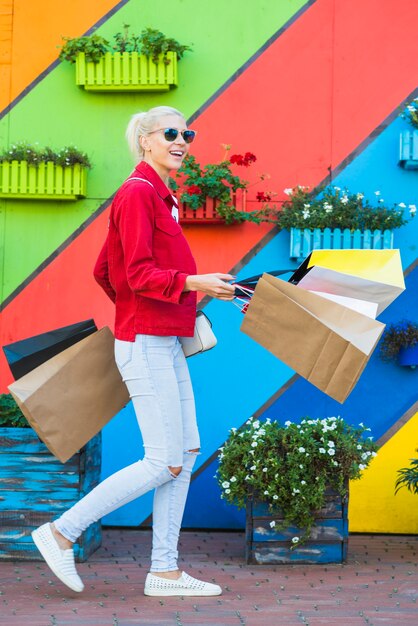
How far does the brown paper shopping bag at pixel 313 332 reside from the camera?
3.23 m

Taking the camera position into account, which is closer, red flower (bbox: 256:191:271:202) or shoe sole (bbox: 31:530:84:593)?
shoe sole (bbox: 31:530:84:593)

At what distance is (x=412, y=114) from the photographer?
15.1 feet

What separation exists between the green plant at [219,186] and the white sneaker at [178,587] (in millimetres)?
1858

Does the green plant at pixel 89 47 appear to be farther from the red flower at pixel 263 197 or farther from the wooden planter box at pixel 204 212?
the red flower at pixel 263 197

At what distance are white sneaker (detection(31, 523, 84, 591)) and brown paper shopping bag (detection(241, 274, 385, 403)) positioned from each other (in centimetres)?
102

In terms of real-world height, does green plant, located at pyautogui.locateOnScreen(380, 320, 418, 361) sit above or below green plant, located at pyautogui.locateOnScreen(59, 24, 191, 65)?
below

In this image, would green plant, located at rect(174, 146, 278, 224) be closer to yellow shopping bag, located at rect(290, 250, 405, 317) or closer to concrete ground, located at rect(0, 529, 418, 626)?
yellow shopping bag, located at rect(290, 250, 405, 317)

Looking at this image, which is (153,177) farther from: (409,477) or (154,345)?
(409,477)

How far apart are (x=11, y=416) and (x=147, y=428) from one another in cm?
100

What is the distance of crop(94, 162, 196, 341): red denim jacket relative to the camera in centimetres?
326

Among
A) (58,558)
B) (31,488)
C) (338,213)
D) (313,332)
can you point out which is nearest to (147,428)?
(58,558)

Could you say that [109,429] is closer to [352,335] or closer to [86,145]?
[86,145]

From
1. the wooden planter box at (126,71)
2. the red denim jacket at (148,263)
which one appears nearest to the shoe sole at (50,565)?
the red denim jacket at (148,263)

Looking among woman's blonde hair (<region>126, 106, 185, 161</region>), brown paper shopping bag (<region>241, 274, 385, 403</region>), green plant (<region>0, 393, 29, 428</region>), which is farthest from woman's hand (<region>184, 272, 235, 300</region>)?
green plant (<region>0, 393, 29, 428</region>)
